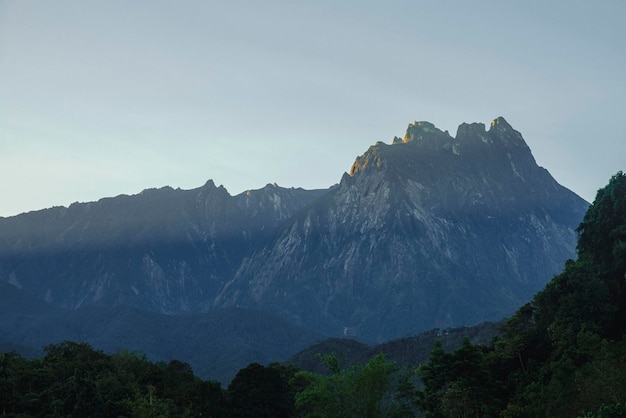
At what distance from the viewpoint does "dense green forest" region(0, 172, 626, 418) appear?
3351 inches

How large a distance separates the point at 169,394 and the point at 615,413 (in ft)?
229

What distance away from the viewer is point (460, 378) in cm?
8675

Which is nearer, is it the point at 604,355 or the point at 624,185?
the point at 604,355

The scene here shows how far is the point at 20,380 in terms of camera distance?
336 feet

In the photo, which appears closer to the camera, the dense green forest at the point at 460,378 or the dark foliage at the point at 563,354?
the dark foliage at the point at 563,354

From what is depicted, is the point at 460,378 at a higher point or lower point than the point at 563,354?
lower

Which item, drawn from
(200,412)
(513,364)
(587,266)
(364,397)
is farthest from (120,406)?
(587,266)

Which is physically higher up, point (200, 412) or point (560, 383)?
point (560, 383)

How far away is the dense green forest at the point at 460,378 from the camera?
3351 inches

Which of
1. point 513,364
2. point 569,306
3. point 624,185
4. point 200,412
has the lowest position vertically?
point 200,412

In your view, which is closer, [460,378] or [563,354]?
[460,378]

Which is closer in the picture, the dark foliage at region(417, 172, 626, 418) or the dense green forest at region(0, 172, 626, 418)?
the dark foliage at region(417, 172, 626, 418)

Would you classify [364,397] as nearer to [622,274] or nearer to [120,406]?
[120,406]

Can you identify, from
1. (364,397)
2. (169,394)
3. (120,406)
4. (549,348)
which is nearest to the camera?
(364,397)
